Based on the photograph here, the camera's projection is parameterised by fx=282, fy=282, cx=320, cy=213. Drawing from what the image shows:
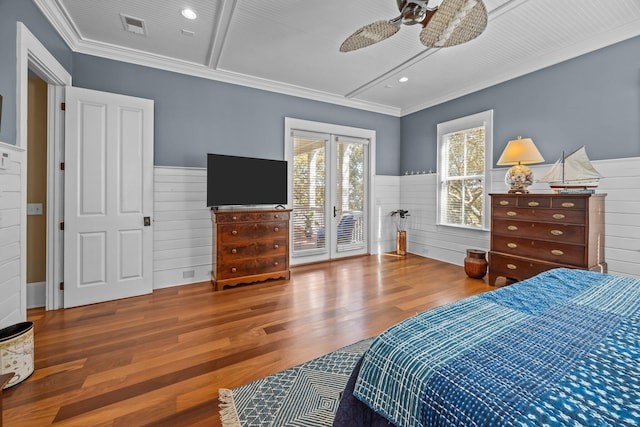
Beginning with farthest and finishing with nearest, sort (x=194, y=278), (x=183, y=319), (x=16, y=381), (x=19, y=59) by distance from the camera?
(x=194, y=278) → (x=183, y=319) → (x=19, y=59) → (x=16, y=381)

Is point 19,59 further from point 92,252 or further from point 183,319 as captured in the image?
point 183,319

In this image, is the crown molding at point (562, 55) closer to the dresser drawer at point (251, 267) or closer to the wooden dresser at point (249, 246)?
the wooden dresser at point (249, 246)

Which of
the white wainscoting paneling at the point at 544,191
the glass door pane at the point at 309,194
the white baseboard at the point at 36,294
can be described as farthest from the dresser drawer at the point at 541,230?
the white baseboard at the point at 36,294

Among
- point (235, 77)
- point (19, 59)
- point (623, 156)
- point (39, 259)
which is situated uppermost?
point (235, 77)

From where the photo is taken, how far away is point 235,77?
401 centimetres

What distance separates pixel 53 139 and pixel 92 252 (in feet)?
3.98

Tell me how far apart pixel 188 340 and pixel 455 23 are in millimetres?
Result: 3082

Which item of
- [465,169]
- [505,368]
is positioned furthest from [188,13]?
[465,169]

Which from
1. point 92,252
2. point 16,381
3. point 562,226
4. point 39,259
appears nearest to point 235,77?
point 92,252

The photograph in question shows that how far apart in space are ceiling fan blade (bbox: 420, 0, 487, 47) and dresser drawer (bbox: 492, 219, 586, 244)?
226cm

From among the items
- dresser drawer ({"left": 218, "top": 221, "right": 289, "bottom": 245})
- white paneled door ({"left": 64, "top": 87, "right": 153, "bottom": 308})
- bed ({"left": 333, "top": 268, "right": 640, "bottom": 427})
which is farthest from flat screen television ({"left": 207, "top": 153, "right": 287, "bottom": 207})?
bed ({"left": 333, "top": 268, "right": 640, "bottom": 427})

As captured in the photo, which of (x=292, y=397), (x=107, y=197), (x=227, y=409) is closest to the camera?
(x=227, y=409)

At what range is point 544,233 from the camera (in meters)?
3.15

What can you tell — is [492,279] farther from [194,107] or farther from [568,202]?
[194,107]
